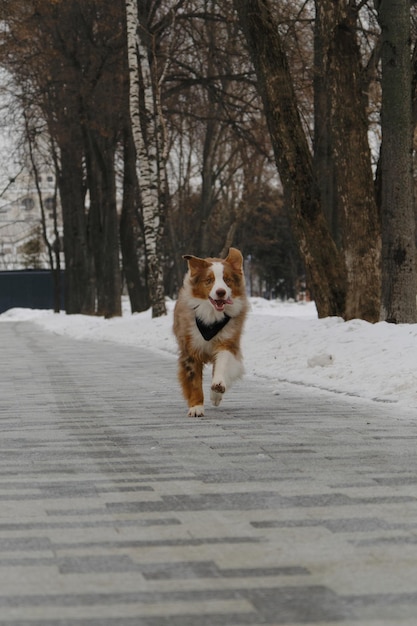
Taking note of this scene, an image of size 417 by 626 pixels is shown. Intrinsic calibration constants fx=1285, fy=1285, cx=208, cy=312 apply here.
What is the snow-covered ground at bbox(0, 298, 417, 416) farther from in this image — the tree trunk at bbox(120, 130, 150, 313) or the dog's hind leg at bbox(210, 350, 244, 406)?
the tree trunk at bbox(120, 130, 150, 313)

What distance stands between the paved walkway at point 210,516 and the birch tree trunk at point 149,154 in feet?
68.9

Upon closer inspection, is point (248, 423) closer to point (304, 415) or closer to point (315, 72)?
point (304, 415)

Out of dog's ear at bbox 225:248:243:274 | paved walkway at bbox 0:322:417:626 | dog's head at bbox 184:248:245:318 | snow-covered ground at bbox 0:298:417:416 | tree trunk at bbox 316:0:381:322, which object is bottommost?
snow-covered ground at bbox 0:298:417:416

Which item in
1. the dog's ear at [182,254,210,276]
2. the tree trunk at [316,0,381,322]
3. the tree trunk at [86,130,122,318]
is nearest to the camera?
the dog's ear at [182,254,210,276]

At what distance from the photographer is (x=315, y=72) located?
25.8 meters

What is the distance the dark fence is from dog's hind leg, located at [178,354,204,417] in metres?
78.7

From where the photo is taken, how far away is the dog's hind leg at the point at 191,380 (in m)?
10.9

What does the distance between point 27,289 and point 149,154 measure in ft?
187

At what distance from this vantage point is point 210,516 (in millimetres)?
6000

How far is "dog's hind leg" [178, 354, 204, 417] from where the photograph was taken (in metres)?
10.9

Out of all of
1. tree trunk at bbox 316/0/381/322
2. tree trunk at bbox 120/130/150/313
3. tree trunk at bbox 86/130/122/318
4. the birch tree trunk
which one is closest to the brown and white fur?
tree trunk at bbox 316/0/381/322

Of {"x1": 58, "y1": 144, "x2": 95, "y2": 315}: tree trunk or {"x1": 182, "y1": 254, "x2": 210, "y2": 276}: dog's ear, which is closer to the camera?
{"x1": 182, "y1": 254, "x2": 210, "y2": 276}: dog's ear

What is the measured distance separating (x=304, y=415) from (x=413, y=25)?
551 inches

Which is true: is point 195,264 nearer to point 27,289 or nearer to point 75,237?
point 75,237
